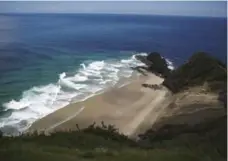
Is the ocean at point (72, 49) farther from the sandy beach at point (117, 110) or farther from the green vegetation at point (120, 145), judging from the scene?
the green vegetation at point (120, 145)

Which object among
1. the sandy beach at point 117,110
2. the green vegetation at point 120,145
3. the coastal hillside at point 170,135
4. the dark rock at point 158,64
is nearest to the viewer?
the green vegetation at point 120,145

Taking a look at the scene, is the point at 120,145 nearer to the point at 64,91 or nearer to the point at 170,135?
the point at 170,135

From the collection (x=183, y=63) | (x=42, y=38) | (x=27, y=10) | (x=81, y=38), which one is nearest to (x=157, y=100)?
(x=183, y=63)

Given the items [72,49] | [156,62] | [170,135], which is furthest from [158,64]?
[72,49]

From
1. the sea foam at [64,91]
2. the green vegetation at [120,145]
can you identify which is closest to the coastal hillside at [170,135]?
the green vegetation at [120,145]

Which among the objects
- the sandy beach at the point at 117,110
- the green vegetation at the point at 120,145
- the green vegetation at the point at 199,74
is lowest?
the green vegetation at the point at 120,145

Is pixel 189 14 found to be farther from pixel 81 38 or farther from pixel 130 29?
pixel 81 38

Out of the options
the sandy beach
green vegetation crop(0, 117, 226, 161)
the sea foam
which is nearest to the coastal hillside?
green vegetation crop(0, 117, 226, 161)
